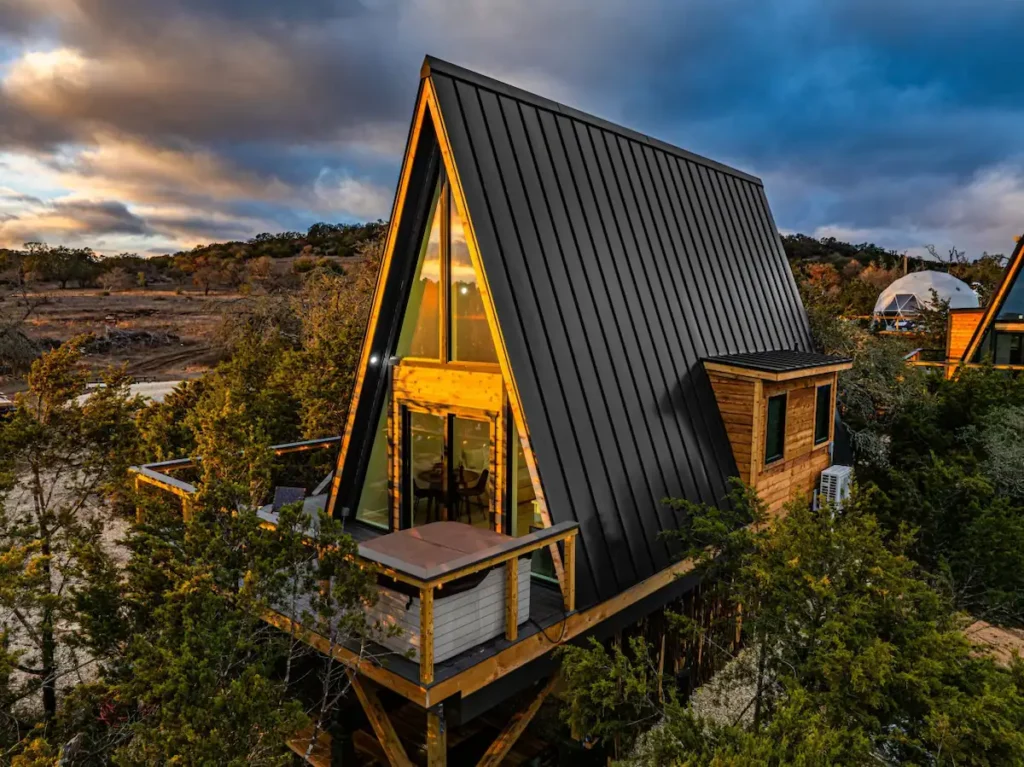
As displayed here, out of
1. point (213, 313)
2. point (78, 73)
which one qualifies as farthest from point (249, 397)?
point (213, 313)

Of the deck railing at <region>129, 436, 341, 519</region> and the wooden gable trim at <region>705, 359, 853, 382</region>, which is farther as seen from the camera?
the wooden gable trim at <region>705, 359, 853, 382</region>

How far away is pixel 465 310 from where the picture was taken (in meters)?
6.78

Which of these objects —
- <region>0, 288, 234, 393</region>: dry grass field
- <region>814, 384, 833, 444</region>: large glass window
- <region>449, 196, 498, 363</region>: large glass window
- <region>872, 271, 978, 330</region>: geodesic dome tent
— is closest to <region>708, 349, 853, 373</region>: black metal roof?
<region>814, 384, 833, 444</region>: large glass window

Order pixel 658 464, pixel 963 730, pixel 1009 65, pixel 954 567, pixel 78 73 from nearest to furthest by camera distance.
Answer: pixel 963 730 < pixel 658 464 < pixel 954 567 < pixel 78 73 < pixel 1009 65

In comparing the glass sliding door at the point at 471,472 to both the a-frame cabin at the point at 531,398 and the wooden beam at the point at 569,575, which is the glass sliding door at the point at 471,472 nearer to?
the a-frame cabin at the point at 531,398

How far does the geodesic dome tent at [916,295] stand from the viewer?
109 ft

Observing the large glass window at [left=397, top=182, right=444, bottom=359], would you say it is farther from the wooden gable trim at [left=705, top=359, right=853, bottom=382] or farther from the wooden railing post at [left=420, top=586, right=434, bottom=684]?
the wooden gable trim at [left=705, top=359, right=853, bottom=382]

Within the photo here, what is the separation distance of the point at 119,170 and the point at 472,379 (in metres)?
14.1

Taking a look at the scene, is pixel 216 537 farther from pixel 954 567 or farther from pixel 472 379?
pixel 954 567

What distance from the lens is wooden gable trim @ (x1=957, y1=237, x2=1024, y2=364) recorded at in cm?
1712

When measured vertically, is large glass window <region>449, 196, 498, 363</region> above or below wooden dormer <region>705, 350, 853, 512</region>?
above

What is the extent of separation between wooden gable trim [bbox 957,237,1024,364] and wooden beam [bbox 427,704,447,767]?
1865 cm

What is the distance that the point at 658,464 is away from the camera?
6828mm

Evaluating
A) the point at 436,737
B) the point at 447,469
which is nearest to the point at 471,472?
the point at 447,469
